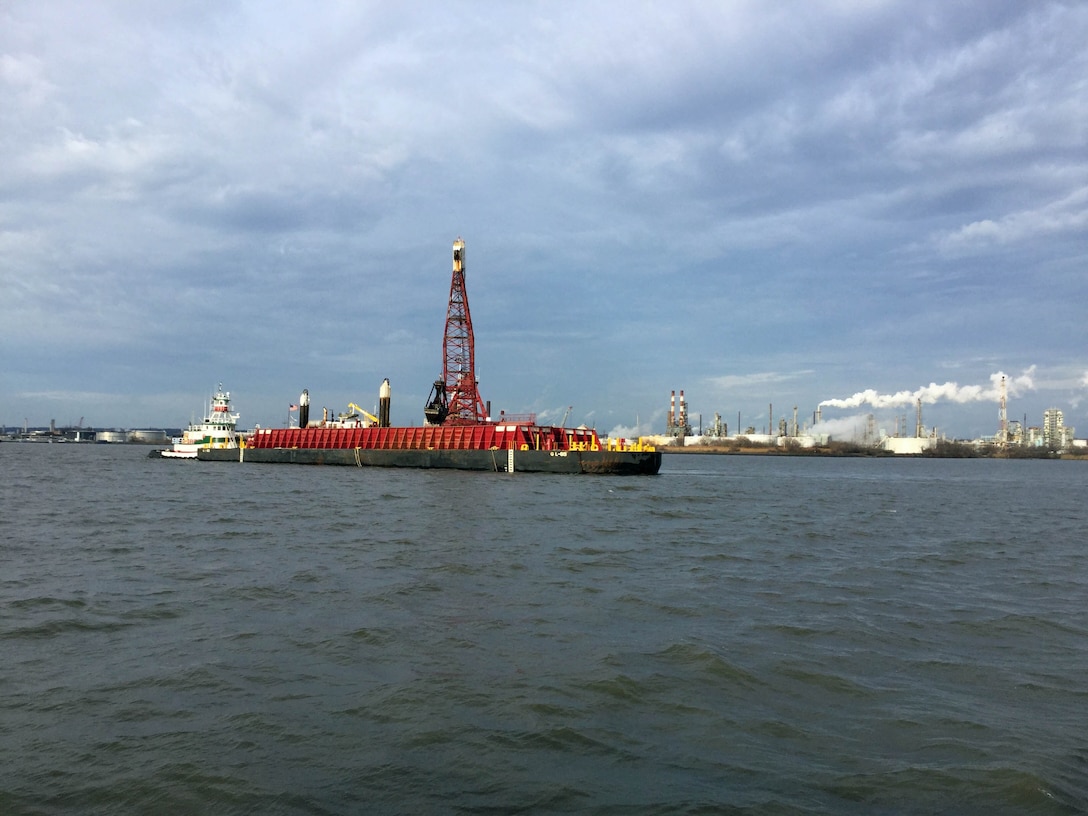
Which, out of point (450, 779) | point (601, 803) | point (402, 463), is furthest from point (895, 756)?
point (402, 463)

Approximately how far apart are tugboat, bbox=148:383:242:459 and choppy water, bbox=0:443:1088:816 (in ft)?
206

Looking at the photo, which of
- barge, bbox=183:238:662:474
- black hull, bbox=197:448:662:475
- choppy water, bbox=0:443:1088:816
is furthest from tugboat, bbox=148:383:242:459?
choppy water, bbox=0:443:1088:816

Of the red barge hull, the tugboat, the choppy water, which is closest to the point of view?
the choppy water

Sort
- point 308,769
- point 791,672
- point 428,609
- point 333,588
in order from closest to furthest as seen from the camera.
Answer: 1. point 308,769
2. point 791,672
3. point 428,609
4. point 333,588

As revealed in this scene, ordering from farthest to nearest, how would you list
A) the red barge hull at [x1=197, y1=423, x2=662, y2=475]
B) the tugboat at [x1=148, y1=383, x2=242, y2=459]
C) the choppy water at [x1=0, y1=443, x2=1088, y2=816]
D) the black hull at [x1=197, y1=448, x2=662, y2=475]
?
the tugboat at [x1=148, y1=383, x2=242, y2=459] < the red barge hull at [x1=197, y1=423, x2=662, y2=475] < the black hull at [x1=197, y1=448, x2=662, y2=475] < the choppy water at [x1=0, y1=443, x2=1088, y2=816]

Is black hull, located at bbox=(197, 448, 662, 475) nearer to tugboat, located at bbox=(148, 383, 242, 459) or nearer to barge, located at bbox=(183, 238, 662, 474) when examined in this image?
barge, located at bbox=(183, 238, 662, 474)

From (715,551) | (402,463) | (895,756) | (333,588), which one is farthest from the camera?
(402,463)

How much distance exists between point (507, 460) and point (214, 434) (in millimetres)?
42461

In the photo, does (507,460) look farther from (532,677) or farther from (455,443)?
(532,677)

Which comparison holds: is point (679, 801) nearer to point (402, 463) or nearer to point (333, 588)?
point (333, 588)

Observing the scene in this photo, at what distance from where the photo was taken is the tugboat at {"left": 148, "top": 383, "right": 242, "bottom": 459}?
76.6m

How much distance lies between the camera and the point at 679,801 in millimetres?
5332

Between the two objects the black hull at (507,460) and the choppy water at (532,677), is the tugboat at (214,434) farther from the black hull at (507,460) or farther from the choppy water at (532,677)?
the choppy water at (532,677)

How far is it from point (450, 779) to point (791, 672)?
466 centimetres
